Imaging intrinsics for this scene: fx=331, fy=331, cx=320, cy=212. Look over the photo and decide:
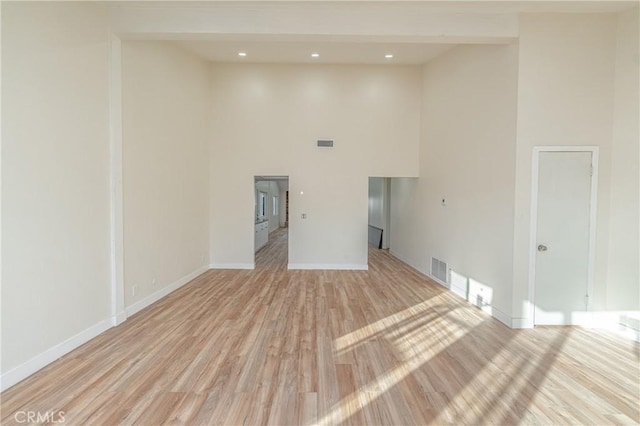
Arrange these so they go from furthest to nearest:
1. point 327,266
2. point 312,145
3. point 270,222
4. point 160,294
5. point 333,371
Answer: point 270,222, point 327,266, point 312,145, point 160,294, point 333,371

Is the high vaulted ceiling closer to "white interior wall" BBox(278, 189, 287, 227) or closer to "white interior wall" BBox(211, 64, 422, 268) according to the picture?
"white interior wall" BBox(211, 64, 422, 268)

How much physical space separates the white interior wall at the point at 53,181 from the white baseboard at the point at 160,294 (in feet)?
1.70

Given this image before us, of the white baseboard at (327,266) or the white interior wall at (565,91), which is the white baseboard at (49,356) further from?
the white interior wall at (565,91)

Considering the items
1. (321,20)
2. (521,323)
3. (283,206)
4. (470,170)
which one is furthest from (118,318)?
(283,206)

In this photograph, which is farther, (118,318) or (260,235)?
(260,235)

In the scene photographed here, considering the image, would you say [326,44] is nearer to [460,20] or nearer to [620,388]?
[460,20]

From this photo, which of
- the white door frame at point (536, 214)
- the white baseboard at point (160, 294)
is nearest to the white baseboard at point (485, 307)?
the white door frame at point (536, 214)

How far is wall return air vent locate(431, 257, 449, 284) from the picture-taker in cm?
609

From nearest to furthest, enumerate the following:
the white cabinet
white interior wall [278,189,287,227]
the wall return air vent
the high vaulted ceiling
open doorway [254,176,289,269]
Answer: the high vaulted ceiling, the wall return air vent, open doorway [254,176,289,269], the white cabinet, white interior wall [278,189,287,227]

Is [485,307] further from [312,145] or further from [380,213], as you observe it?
[380,213]

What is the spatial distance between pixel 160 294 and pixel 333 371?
342 centimetres

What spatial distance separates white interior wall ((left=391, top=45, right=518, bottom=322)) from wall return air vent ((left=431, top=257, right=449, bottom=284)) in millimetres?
127

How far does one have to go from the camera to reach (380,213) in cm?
1065

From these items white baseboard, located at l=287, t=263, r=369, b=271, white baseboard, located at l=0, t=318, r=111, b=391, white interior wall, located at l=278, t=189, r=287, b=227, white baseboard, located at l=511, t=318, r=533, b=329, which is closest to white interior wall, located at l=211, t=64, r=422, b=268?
white baseboard, located at l=287, t=263, r=369, b=271
